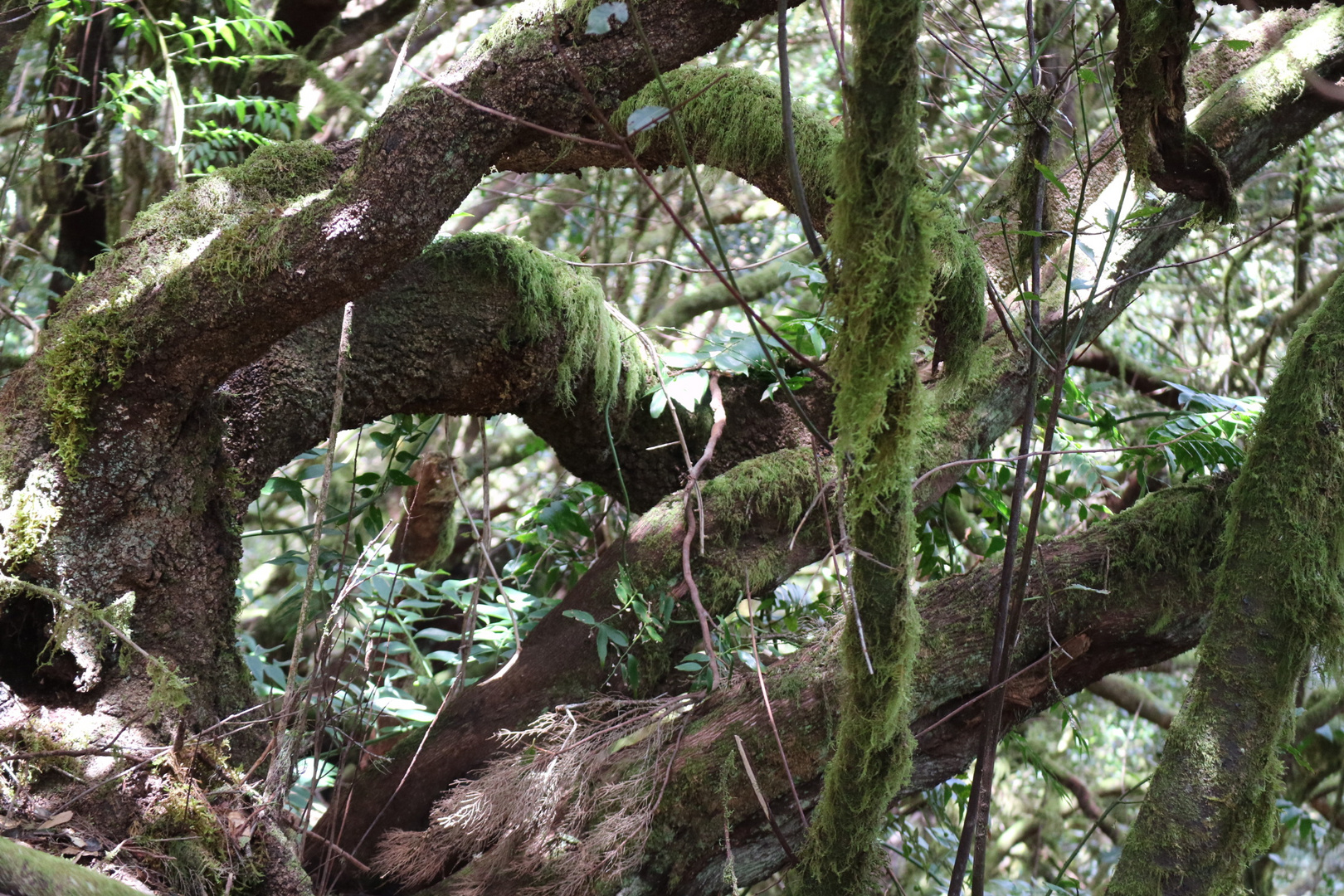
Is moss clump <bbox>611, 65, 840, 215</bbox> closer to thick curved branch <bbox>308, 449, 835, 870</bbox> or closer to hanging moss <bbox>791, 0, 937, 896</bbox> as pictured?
thick curved branch <bbox>308, 449, 835, 870</bbox>

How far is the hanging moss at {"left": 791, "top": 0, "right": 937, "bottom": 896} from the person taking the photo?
1095mm

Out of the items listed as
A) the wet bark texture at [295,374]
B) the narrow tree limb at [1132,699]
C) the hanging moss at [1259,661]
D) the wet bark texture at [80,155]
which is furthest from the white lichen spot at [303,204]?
the narrow tree limb at [1132,699]

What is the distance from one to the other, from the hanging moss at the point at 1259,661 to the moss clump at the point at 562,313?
5.22 feet

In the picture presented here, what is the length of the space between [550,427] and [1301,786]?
12.5ft

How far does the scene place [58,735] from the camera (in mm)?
1781

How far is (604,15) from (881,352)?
2.31 feet

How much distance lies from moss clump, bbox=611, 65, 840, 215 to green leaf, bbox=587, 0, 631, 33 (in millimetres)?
984

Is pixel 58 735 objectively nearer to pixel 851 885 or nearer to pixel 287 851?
pixel 287 851

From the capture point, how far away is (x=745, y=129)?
2.53 m

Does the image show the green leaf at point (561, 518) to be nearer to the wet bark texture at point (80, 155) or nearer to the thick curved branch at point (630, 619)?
the thick curved branch at point (630, 619)

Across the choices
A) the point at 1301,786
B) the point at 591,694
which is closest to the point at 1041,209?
the point at 591,694

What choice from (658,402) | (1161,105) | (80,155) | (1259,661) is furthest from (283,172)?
(80,155)

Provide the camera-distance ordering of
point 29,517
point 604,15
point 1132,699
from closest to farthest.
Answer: point 604,15 < point 29,517 < point 1132,699

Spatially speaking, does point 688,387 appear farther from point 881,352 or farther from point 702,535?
point 881,352
